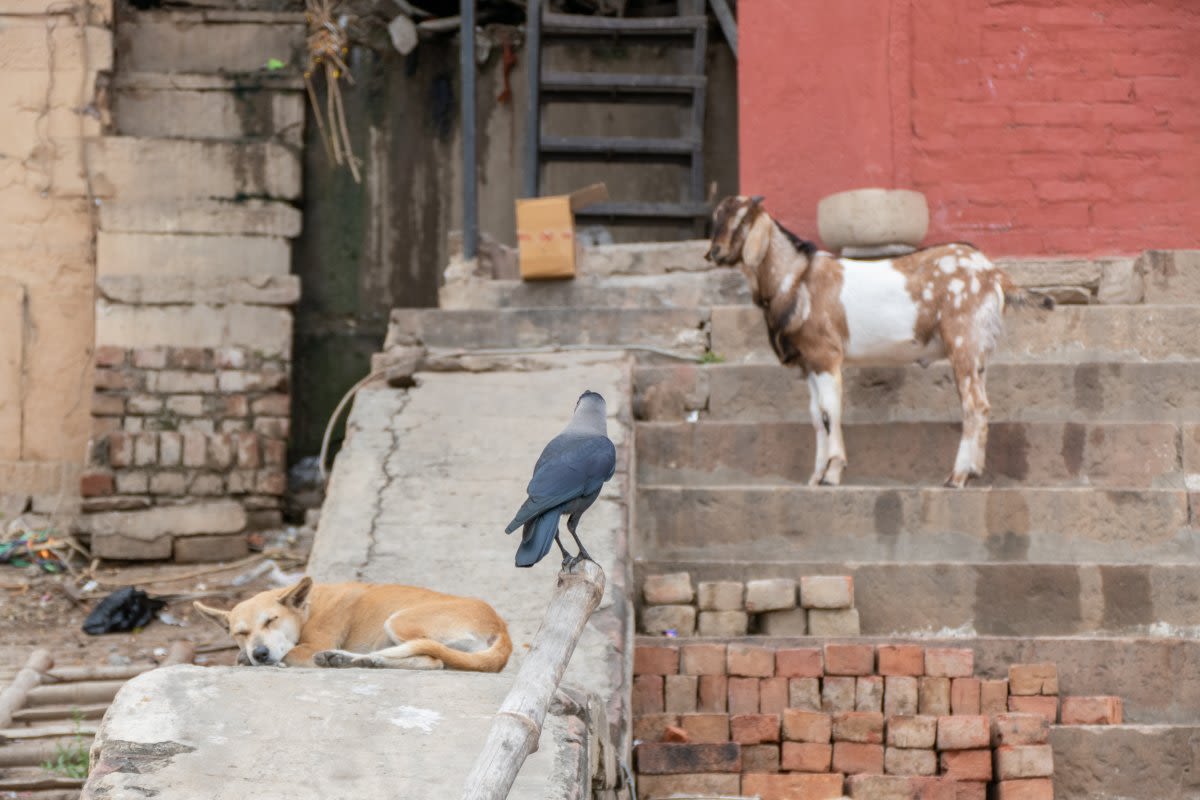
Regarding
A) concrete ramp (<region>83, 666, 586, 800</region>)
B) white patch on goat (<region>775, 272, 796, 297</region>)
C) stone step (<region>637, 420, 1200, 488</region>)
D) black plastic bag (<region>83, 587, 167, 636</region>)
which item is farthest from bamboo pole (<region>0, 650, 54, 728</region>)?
white patch on goat (<region>775, 272, 796, 297</region>)

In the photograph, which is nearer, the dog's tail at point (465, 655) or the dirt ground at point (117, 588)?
the dog's tail at point (465, 655)

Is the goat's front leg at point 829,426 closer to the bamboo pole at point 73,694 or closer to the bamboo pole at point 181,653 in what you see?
the bamboo pole at point 181,653

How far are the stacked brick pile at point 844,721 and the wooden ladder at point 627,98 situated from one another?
461 centimetres

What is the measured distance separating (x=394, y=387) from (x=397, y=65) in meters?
3.48

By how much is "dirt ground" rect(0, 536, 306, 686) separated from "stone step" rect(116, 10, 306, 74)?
305cm

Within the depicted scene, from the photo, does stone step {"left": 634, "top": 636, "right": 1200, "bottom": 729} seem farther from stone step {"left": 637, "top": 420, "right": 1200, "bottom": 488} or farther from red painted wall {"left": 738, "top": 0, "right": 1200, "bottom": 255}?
red painted wall {"left": 738, "top": 0, "right": 1200, "bottom": 255}

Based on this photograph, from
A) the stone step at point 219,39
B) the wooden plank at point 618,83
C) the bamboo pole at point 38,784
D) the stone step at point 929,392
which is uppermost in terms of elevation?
the stone step at point 219,39

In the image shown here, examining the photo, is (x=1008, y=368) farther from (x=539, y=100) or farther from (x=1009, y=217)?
(x=539, y=100)

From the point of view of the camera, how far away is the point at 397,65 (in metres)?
10.2

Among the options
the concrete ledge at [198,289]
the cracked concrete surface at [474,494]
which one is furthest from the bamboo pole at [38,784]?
the concrete ledge at [198,289]

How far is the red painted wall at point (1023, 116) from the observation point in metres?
8.21

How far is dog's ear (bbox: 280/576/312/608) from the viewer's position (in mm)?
4531

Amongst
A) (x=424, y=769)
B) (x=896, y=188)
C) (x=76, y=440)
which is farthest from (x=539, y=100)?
(x=424, y=769)

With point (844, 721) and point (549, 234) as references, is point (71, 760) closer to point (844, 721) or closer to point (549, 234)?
point (844, 721)
